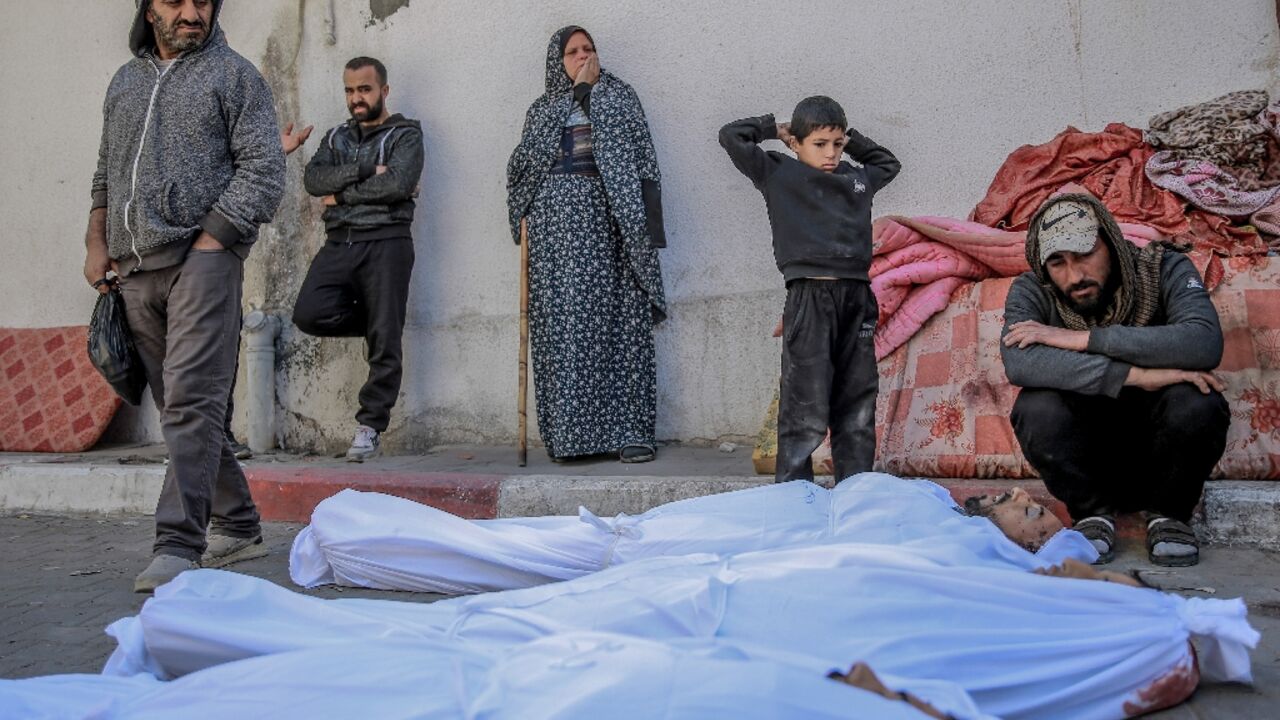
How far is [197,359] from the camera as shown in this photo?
3.86m

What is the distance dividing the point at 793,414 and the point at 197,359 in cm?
200

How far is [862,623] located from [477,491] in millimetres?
2992

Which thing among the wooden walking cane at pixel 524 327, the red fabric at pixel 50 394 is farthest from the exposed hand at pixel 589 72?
the red fabric at pixel 50 394

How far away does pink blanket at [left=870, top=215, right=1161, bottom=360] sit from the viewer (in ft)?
15.7

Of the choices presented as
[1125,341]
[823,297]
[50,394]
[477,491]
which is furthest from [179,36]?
[50,394]

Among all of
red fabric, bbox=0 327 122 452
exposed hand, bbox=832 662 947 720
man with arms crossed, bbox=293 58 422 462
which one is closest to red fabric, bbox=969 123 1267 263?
man with arms crossed, bbox=293 58 422 462

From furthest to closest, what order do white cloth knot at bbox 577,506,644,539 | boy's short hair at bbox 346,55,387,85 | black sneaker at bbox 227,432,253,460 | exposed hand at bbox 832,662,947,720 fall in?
black sneaker at bbox 227,432,253,460 < boy's short hair at bbox 346,55,387,85 < white cloth knot at bbox 577,506,644,539 < exposed hand at bbox 832,662,947,720

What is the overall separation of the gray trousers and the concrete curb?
1151mm

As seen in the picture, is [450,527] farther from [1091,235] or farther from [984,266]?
[984,266]

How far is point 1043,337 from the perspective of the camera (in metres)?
3.80

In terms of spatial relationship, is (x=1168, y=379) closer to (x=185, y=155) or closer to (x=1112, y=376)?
(x=1112, y=376)

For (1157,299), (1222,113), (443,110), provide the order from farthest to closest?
(443,110) < (1222,113) < (1157,299)

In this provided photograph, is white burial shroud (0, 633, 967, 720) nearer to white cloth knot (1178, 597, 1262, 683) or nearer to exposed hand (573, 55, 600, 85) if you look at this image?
white cloth knot (1178, 597, 1262, 683)

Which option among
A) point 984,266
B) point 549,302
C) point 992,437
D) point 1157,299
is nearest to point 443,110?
point 549,302
